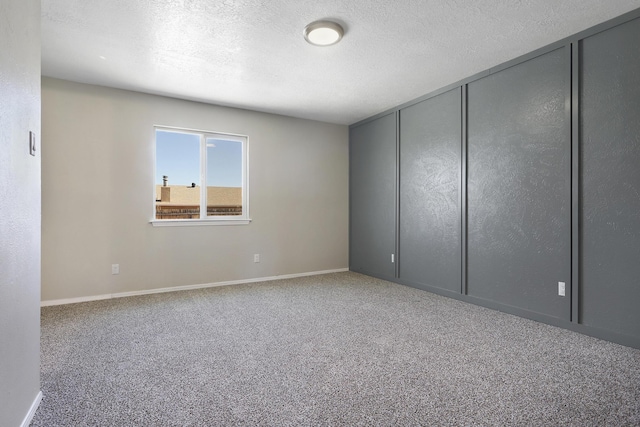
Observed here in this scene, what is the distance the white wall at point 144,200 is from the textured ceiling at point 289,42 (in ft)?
1.20

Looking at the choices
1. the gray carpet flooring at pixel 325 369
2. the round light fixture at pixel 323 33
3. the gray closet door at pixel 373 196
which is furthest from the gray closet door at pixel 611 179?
the gray closet door at pixel 373 196

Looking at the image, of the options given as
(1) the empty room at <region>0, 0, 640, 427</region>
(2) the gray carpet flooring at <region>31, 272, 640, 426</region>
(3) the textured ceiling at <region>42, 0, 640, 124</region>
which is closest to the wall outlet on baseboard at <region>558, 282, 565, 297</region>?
(1) the empty room at <region>0, 0, 640, 427</region>

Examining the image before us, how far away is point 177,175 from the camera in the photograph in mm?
4301

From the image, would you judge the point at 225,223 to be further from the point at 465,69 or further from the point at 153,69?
the point at 465,69

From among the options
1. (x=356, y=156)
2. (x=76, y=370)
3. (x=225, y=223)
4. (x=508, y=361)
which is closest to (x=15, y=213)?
(x=76, y=370)

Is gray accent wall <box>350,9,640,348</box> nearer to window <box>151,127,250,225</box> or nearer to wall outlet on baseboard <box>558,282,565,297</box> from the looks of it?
wall outlet on baseboard <box>558,282,565,297</box>

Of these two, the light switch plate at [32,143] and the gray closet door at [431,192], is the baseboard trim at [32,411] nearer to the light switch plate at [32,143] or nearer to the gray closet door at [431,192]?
the light switch plate at [32,143]

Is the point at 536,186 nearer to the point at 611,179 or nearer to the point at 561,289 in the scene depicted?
the point at 611,179

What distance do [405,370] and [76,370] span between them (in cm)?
201

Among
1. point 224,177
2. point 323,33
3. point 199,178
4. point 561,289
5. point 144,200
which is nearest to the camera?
point 323,33

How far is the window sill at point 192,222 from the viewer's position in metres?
4.06

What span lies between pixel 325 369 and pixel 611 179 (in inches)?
98.5

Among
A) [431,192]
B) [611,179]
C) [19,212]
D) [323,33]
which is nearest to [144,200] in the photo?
[19,212]

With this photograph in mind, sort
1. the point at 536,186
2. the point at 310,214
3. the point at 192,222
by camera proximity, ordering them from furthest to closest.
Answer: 1. the point at 310,214
2. the point at 192,222
3. the point at 536,186
